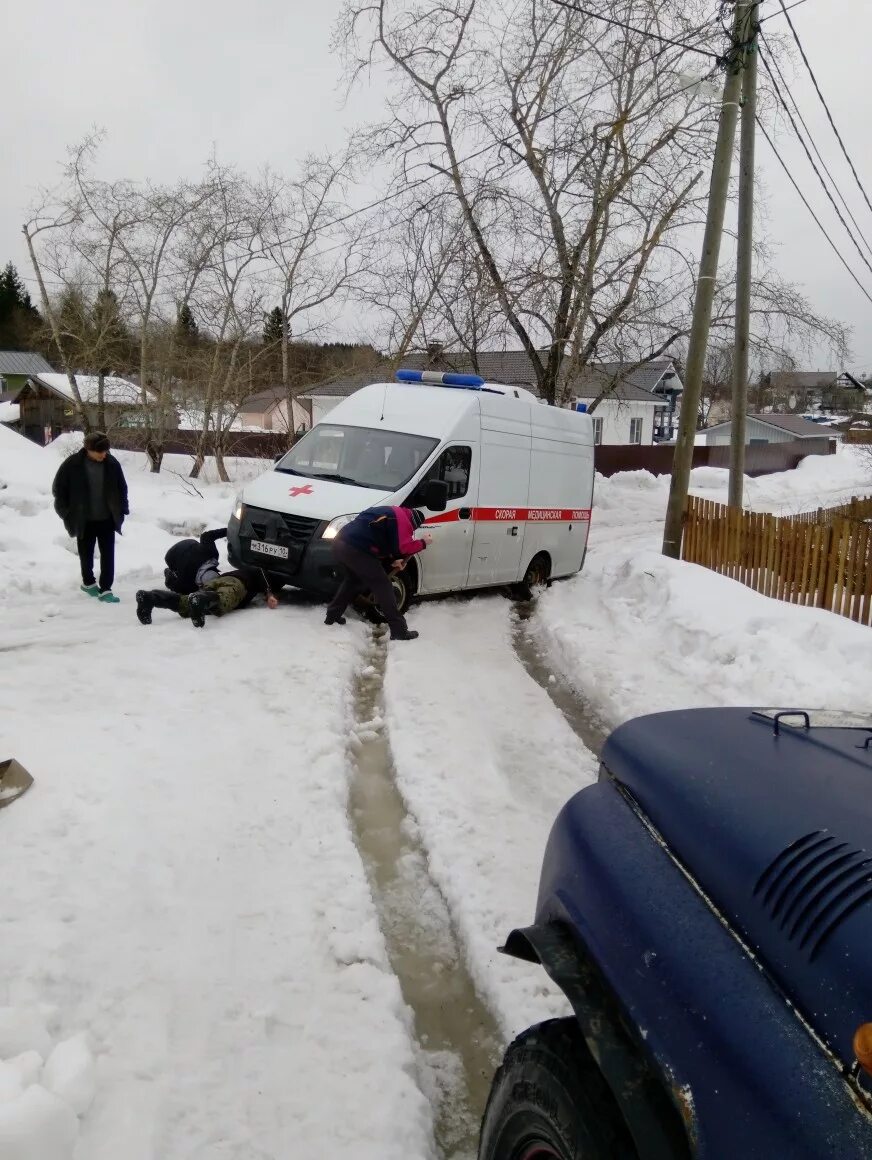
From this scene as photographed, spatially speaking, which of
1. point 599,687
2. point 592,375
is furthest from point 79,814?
point 592,375

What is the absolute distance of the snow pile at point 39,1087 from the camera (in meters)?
2.28

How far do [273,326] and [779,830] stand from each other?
23.5m

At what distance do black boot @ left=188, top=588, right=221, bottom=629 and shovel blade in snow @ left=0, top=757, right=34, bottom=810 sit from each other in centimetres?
343

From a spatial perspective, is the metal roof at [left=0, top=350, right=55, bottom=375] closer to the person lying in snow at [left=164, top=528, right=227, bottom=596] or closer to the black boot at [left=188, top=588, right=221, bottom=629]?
the person lying in snow at [left=164, top=528, right=227, bottom=596]

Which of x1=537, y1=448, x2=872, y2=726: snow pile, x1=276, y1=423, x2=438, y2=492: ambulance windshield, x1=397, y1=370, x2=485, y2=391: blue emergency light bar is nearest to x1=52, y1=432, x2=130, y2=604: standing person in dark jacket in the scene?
x1=276, y1=423, x2=438, y2=492: ambulance windshield

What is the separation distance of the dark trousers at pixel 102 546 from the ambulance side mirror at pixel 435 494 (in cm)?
334

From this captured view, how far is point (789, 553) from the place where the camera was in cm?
1125

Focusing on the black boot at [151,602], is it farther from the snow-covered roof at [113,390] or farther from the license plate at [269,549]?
the snow-covered roof at [113,390]

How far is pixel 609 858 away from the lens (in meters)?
2.12

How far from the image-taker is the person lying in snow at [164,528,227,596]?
343 inches

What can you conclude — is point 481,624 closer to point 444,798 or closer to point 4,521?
point 444,798

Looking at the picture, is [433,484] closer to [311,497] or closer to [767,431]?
[311,497]

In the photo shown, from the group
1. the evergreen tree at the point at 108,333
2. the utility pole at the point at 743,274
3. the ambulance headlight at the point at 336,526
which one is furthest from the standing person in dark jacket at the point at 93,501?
the evergreen tree at the point at 108,333

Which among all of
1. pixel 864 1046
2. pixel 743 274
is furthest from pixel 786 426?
pixel 864 1046
